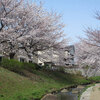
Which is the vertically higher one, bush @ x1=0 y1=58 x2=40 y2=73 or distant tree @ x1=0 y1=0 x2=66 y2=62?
distant tree @ x1=0 y1=0 x2=66 y2=62

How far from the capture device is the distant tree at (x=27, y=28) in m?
20.1

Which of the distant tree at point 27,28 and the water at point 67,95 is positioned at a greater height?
the distant tree at point 27,28

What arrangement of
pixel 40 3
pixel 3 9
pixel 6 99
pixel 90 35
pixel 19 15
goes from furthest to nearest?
pixel 40 3
pixel 19 15
pixel 3 9
pixel 90 35
pixel 6 99

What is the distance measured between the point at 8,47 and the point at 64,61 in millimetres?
8685

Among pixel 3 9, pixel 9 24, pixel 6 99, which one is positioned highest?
pixel 3 9

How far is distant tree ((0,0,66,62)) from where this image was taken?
20.1 meters

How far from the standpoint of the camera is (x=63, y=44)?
87.3 feet

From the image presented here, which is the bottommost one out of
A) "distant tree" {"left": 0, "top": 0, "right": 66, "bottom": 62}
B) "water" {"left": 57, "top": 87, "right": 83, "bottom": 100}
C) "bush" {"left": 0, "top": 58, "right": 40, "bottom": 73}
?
"water" {"left": 57, "top": 87, "right": 83, "bottom": 100}

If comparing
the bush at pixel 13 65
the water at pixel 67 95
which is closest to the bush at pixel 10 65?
the bush at pixel 13 65

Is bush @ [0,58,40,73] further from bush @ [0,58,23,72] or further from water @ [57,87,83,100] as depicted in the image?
water @ [57,87,83,100]

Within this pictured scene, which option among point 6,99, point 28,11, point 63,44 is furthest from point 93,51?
point 63,44

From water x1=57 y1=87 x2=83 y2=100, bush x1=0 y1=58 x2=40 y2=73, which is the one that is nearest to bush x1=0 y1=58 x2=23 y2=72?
bush x1=0 y1=58 x2=40 y2=73

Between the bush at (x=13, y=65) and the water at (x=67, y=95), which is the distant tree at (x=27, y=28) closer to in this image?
the bush at (x=13, y=65)

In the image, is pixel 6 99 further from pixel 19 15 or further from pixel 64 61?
pixel 64 61
